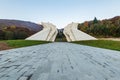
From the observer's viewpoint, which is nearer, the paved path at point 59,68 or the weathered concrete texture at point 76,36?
the paved path at point 59,68

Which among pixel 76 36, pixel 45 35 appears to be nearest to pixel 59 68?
pixel 76 36

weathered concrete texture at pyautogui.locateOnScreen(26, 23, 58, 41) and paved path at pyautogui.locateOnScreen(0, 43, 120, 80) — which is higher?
weathered concrete texture at pyautogui.locateOnScreen(26, 23, 58, 41)

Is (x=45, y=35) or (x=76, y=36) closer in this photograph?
(x=76, y=36)

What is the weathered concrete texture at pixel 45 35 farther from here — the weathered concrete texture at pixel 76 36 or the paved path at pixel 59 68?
the paved path at pixel 59 68

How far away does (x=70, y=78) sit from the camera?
8.49 feet

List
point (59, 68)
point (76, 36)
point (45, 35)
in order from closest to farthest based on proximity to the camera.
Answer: point (59, 68) < point (76, 36) < point (45, 35)

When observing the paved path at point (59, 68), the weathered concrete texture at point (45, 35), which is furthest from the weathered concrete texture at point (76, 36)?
the paved path at point (59, 68)

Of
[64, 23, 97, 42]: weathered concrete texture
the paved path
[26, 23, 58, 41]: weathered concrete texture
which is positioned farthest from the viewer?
[64, 23, 97, 42]: weathered concrete texture

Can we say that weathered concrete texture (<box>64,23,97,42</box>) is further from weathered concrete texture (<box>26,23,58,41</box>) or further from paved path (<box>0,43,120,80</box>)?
paved path (<box>0,43,120,80</box>)

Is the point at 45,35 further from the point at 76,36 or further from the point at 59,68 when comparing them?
the point at 59,68

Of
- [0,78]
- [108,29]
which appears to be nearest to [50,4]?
[108,29]

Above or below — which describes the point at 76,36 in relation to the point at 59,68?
above

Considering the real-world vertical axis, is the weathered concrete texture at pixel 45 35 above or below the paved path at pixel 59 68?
above

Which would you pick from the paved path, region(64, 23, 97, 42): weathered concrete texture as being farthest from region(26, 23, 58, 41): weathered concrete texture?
the paved path
